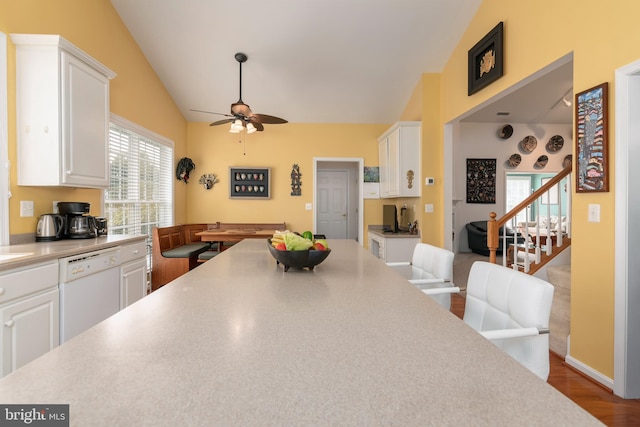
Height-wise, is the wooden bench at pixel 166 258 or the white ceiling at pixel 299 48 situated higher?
the white ceiling at pixel 299 48

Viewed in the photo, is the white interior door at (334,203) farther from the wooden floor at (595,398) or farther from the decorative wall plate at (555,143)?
the wooden floor at (595,398)

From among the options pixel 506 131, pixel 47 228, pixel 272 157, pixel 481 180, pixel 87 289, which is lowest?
pixel 87 289

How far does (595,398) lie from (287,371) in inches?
90.0

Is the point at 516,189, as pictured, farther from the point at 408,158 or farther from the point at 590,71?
the point at 590,71

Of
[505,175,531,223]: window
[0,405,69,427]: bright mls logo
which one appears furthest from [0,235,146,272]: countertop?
[505,175,531,223]: window

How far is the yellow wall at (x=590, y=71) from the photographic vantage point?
78.2 inches

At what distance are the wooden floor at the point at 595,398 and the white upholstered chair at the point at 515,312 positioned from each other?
1.09m

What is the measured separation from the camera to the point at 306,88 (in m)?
4.82

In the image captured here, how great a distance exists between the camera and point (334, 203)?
7.20 m

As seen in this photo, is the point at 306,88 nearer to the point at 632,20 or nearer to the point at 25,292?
the point at 632,20

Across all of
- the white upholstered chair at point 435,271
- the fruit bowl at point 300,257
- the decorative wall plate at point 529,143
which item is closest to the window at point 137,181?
the fruit bowl at point 300,257

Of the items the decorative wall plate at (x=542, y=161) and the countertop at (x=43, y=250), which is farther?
the decorative wall plate at (x=542, y=161)

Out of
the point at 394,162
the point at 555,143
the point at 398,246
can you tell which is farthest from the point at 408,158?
the point at 555,143

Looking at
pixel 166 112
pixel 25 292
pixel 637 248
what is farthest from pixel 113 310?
pixel 637 248
